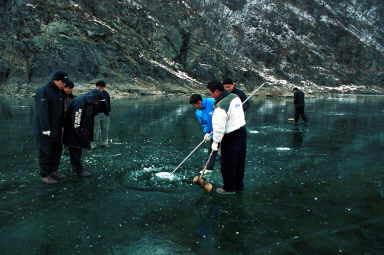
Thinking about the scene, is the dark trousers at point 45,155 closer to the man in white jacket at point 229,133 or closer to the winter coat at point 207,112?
the winter coat at point 207,112

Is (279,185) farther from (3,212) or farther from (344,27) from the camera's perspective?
(344,27)

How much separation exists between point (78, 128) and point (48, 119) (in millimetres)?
639

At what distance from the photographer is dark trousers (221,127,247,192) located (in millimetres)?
Answer: 5254

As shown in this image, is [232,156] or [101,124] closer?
[232,156]

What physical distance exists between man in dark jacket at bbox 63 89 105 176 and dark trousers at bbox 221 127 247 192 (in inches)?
110

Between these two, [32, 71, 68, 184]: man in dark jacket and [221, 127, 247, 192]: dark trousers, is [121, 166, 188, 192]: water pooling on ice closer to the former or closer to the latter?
[221, 127, 247, 192]: dark trousers

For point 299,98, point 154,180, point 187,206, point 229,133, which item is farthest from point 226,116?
point 299,98

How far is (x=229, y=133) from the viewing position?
5.25 metres

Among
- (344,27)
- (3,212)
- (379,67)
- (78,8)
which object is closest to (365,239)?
(3,212)

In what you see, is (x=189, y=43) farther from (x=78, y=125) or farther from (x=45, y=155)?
(x=45, y=155)

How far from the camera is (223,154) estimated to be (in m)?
5.36

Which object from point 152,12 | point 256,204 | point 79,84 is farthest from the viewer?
point 152,12

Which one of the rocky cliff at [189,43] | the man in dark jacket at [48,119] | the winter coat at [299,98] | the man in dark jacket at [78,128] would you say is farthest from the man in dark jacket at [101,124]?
the rocky cliff at [189,43]

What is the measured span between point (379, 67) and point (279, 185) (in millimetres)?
104240
